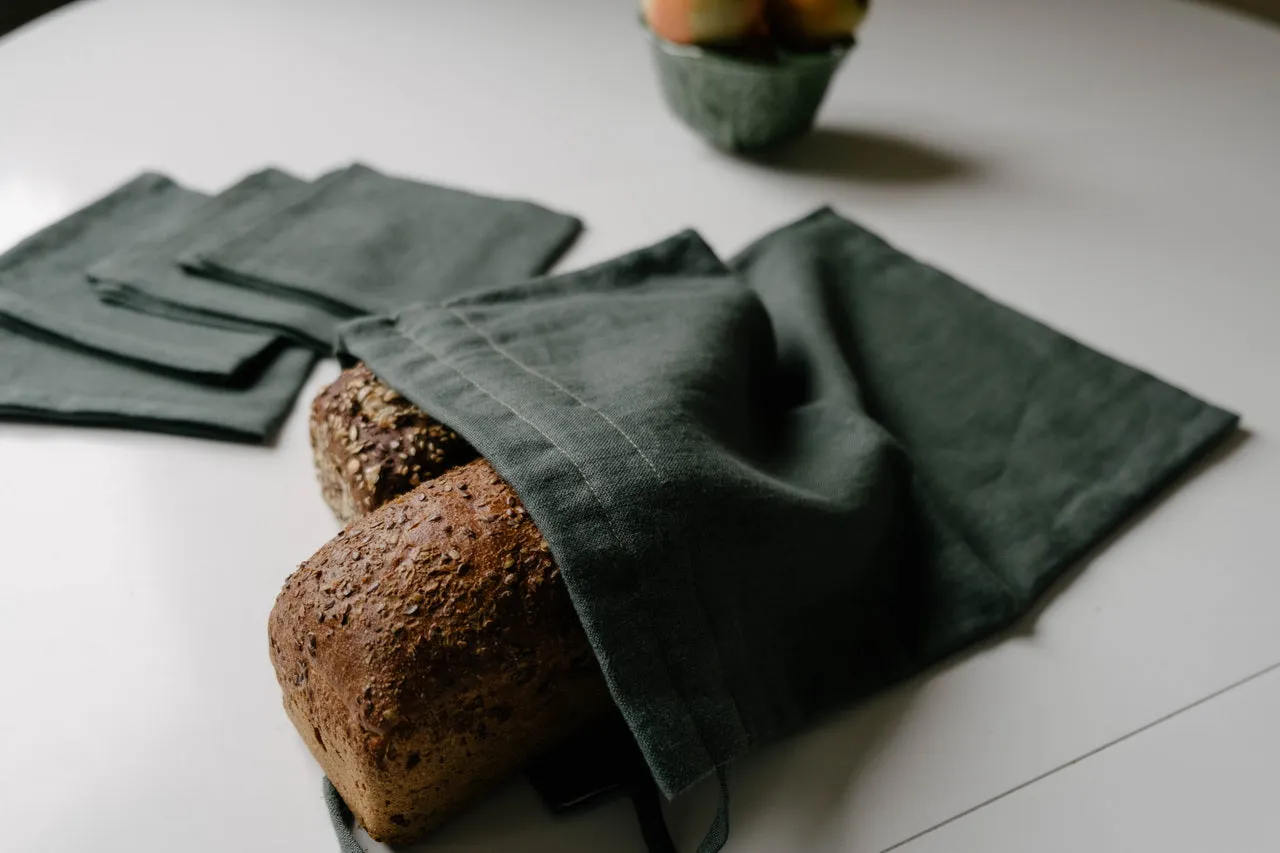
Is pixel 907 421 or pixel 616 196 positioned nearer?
pixel 907 421

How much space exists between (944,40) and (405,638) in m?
1.01

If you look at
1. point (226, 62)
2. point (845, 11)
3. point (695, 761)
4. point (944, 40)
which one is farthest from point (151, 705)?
point (944, 40)

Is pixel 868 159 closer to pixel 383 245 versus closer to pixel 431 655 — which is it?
pixel 383 245

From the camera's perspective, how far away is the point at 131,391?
28.0 inches

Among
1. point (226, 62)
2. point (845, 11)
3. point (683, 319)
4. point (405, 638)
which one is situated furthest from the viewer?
point (226, 62)

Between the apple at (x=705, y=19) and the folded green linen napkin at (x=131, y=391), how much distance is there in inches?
16.4

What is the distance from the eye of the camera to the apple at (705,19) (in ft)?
2.87

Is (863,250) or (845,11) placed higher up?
(845,11)

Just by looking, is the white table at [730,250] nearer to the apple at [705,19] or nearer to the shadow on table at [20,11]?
the apple at [705,19]

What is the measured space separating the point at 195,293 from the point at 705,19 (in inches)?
→ 18.0

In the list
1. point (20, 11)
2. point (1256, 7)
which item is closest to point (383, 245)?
point (20, 11)

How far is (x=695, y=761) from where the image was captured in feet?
1.48

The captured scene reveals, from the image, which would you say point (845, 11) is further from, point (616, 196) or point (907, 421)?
point (907, 421)

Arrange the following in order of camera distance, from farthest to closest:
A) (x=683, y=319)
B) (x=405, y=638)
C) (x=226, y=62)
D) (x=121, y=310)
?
1. (x=226, y=62)
2. (x=121, y=310)
3. (x=683, y=319)
4. (x=405, y=638)
